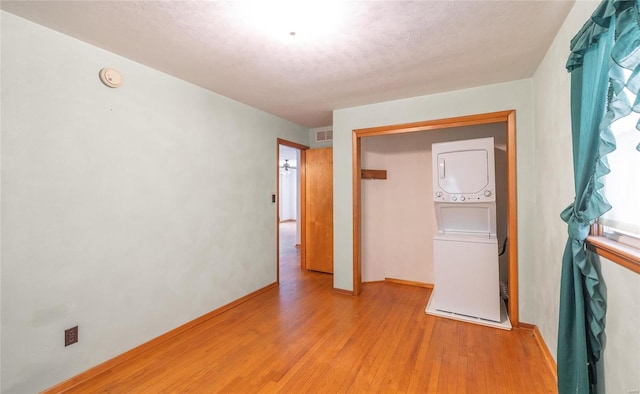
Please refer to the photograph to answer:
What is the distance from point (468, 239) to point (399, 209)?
1242 mm

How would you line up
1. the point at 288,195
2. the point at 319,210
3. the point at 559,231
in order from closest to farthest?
the point at 559,231, the point at 319,210, the point at 288,195

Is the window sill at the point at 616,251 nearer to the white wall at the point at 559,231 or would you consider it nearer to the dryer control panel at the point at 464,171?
the white wall at the point at 559,231

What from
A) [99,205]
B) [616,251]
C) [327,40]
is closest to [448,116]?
[327,40]

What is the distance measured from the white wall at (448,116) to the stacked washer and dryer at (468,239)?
0.76 feet

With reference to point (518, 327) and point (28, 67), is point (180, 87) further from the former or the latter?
point (518, 327)

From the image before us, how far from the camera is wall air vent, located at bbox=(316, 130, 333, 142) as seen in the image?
4425 mm

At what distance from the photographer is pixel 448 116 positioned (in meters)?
2.83

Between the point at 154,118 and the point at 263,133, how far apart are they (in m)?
1.42

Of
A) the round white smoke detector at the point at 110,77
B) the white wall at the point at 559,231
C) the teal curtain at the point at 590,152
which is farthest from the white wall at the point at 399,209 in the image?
the round white smoke detector at the point at 110,77

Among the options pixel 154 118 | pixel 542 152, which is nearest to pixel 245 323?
pixel 154 118

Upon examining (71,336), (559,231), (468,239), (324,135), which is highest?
(324,135)

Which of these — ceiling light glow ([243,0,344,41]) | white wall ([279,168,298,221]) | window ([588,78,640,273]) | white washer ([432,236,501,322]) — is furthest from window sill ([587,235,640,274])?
white wall ([279,168,298,221])

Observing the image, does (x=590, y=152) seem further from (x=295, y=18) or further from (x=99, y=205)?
(x=99, y=205)

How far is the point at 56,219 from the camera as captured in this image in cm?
176
